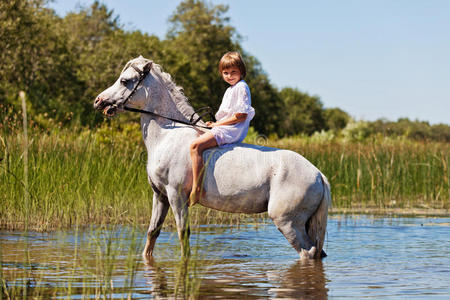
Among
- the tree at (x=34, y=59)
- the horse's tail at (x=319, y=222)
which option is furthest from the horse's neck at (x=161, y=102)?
the tree at (x=34, y=59)

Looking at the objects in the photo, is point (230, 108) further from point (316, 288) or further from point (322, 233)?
point (316, 288)

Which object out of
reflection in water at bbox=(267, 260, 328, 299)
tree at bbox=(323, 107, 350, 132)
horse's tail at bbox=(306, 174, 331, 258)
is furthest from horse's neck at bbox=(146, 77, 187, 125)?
tree at bbox=(323, 107, 350, 132)

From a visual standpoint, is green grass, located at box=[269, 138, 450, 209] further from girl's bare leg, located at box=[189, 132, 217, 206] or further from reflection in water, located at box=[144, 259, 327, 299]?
reflection in water, located at box=[144, 259, 327, 299]

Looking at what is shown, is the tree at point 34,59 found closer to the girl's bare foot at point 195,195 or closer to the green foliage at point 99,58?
the green foliage at point 99,58

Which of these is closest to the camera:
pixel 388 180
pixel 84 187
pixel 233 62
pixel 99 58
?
pixel 233 62

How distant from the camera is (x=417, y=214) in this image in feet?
41.3

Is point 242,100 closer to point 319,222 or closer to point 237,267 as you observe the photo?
point 319,222

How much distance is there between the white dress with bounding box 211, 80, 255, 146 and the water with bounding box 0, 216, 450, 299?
111cm

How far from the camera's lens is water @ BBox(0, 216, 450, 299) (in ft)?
17.4

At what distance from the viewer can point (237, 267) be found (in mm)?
6812

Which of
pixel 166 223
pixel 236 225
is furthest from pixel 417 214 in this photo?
pixel 166 223

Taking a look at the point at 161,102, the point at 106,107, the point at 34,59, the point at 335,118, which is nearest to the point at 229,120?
the point at 161,102

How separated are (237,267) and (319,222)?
3.12 feet

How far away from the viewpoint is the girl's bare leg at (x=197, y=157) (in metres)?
6.87
